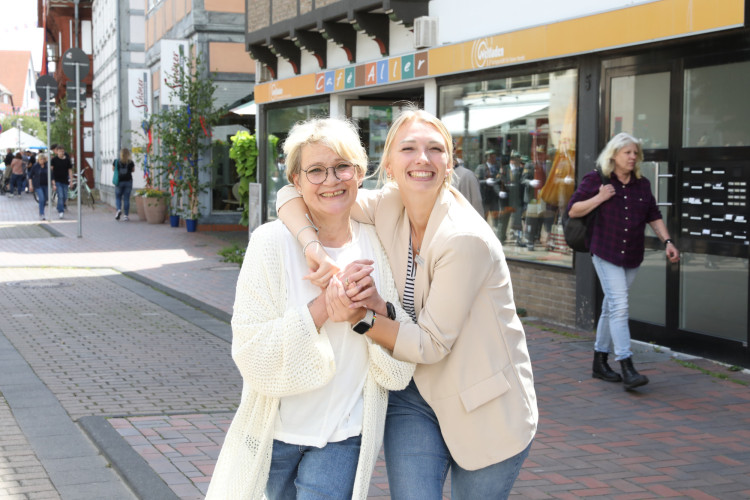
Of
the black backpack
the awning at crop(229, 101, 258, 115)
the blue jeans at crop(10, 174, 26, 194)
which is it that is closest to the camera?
the black backpack

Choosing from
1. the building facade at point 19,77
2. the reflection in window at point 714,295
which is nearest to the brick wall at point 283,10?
the reflection in window at point 714,295

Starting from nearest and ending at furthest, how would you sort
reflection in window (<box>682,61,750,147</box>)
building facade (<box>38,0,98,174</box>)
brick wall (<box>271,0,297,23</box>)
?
reflection in window (<box>682,61,750,147</box>) → brick wall (<box>271,0,297,23</box>) → building facade (<box>38,0,98,174</box>)

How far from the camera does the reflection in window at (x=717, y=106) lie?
7.89 m

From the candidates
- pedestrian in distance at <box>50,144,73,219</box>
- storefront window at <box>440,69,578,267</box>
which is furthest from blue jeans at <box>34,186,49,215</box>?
storefront window at <box>440,69,578,267</box>

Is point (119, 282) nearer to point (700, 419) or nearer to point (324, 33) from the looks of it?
point (324, 33)

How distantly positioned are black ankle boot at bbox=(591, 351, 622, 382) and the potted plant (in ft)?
59.6

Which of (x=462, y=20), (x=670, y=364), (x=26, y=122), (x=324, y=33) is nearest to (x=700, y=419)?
(x=670, y=364)

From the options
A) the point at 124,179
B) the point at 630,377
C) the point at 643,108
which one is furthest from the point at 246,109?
the point at 630,377

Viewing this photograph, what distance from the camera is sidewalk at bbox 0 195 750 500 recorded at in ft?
16.6

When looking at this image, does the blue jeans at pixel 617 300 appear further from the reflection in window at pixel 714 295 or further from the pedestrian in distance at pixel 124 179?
the pedestrian in distance at pixel 124 179

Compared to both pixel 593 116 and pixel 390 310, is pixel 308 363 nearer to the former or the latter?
pixel 390 310

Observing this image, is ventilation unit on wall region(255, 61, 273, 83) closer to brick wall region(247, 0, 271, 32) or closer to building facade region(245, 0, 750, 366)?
brick wall region(247, 0, 271, 32)

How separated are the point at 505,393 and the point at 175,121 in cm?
2013

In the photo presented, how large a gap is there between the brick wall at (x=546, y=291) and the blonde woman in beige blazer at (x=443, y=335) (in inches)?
271
